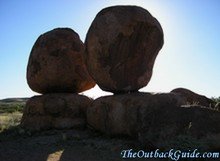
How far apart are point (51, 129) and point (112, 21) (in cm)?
454

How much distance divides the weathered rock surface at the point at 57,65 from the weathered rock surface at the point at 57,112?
1.79 feet

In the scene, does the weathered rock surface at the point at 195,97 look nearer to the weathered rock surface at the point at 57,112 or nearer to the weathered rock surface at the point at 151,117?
the weathered rock surface at the point at 151,117

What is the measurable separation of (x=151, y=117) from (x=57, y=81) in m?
5.54

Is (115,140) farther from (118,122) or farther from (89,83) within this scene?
(89,83)

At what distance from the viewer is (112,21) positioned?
1254 cm

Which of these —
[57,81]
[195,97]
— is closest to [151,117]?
[57,81]

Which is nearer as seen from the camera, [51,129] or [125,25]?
[125,25]

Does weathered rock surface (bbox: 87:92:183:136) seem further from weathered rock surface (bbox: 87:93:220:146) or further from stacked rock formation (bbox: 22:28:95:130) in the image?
stacked rock formation (bbox: 22:28:95:130)

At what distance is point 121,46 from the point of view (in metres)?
12.7

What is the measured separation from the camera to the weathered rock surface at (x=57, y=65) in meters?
14.7

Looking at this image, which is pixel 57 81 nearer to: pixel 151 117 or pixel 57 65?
pixel 57 65

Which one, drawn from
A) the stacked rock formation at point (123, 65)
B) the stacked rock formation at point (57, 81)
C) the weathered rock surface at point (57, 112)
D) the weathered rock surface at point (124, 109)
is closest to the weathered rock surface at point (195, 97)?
the stacked rock formation at point (123, 65)

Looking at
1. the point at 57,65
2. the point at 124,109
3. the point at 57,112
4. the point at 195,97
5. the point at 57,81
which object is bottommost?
the point at 195,97

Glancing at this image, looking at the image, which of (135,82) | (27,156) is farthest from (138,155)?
(135,82)
